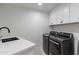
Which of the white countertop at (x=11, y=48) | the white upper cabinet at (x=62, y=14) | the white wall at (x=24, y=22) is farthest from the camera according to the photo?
the white wall at (x=24, y=22)

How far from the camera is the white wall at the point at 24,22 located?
9.21 feet

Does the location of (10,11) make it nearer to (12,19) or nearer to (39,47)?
(12,19)

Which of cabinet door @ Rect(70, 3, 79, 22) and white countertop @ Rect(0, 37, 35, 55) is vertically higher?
cabinet door @ Rect(70, 3, 79, 22)

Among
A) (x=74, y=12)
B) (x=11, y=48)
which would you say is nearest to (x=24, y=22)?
(x=74, y=12)

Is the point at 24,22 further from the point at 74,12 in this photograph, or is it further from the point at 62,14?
the point at 74,12

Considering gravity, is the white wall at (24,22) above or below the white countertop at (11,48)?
above

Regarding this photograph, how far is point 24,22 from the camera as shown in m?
3.18

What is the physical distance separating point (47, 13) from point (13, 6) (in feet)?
4.95

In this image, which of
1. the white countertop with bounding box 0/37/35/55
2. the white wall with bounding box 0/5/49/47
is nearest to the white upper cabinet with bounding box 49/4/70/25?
the white countertop with bounding box 0/37/35/55

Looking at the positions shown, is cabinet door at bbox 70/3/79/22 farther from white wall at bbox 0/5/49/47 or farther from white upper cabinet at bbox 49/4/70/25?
white wall at bbox 0/5/49/47

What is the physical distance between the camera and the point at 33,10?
331 centimetres

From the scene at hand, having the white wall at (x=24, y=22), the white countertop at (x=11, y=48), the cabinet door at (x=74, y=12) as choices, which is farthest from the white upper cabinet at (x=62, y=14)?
the white wall at (x=24, y=22)

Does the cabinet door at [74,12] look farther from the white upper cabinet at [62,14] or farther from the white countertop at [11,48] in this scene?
the white countertop at [11,48]

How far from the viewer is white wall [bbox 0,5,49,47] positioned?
281cm
